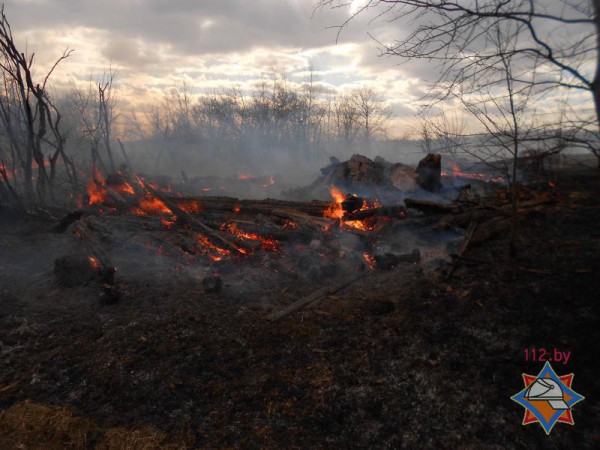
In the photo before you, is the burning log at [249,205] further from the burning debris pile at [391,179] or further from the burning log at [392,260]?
the burning debris pile at [391,179]

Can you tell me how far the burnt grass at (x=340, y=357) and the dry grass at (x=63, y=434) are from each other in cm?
3

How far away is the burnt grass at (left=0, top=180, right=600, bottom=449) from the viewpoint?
10.2 ft

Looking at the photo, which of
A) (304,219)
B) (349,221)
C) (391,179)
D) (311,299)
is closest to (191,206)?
(304,219)

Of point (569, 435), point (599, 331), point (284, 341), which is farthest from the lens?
point (284, 341)

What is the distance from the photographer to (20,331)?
5020 mm

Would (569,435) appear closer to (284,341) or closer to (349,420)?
(349,420)

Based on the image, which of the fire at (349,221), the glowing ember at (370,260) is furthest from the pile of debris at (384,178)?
the glowing ember at (370,260)

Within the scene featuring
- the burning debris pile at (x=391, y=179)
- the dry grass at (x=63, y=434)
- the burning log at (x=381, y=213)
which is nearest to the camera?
the dry grass at (x=63, y=434)

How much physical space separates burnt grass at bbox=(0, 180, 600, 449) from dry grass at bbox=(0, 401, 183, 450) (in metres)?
0.03

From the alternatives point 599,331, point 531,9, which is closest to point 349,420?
point 599,331

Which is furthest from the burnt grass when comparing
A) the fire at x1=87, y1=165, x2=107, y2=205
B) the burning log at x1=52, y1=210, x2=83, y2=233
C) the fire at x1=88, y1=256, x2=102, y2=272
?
the fire at x1=87, y1=165, x2=107, y2=205

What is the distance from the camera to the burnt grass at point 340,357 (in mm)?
3100

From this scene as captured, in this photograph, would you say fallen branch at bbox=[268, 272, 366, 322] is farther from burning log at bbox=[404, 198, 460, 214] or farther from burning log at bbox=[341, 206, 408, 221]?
burning log at bbox=[341, 206, 408, 221]

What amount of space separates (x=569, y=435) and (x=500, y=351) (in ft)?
3.32
